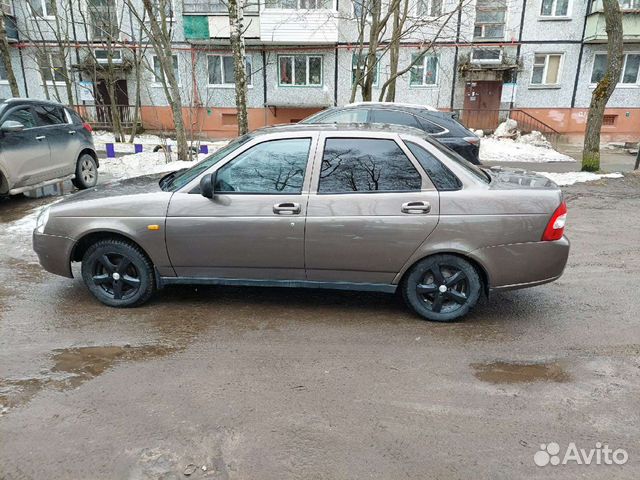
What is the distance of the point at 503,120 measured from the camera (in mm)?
21672

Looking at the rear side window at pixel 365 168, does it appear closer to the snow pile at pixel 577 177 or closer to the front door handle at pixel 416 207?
the front door handle at pixel 416 207

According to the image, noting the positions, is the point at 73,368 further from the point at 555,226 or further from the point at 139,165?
the point at 139,165

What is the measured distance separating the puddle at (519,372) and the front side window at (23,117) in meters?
8.03

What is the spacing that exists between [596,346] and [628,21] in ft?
72.3

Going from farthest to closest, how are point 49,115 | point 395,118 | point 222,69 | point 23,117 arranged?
1. point 222,69
2. point 395,118
3. point 49,115
4. point 23,117

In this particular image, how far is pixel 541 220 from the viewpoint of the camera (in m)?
3.79

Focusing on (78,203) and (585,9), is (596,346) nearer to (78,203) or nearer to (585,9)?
(78,203)

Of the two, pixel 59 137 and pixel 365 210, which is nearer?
pixel 365 210

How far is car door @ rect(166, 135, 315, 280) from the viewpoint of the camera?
12.8 feet

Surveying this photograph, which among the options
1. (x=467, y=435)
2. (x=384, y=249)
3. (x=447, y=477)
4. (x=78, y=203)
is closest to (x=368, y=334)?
(x=384, y=249)

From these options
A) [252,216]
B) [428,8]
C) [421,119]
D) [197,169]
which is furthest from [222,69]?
[252,216]

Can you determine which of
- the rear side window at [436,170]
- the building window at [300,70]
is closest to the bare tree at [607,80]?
the rear side window at [436,170]

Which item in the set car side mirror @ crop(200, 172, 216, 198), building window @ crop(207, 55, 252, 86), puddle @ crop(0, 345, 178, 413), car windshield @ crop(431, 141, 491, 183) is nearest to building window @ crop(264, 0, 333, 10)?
building window @ crop(207, 55, 252, 86)

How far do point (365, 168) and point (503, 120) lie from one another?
20084 mm
